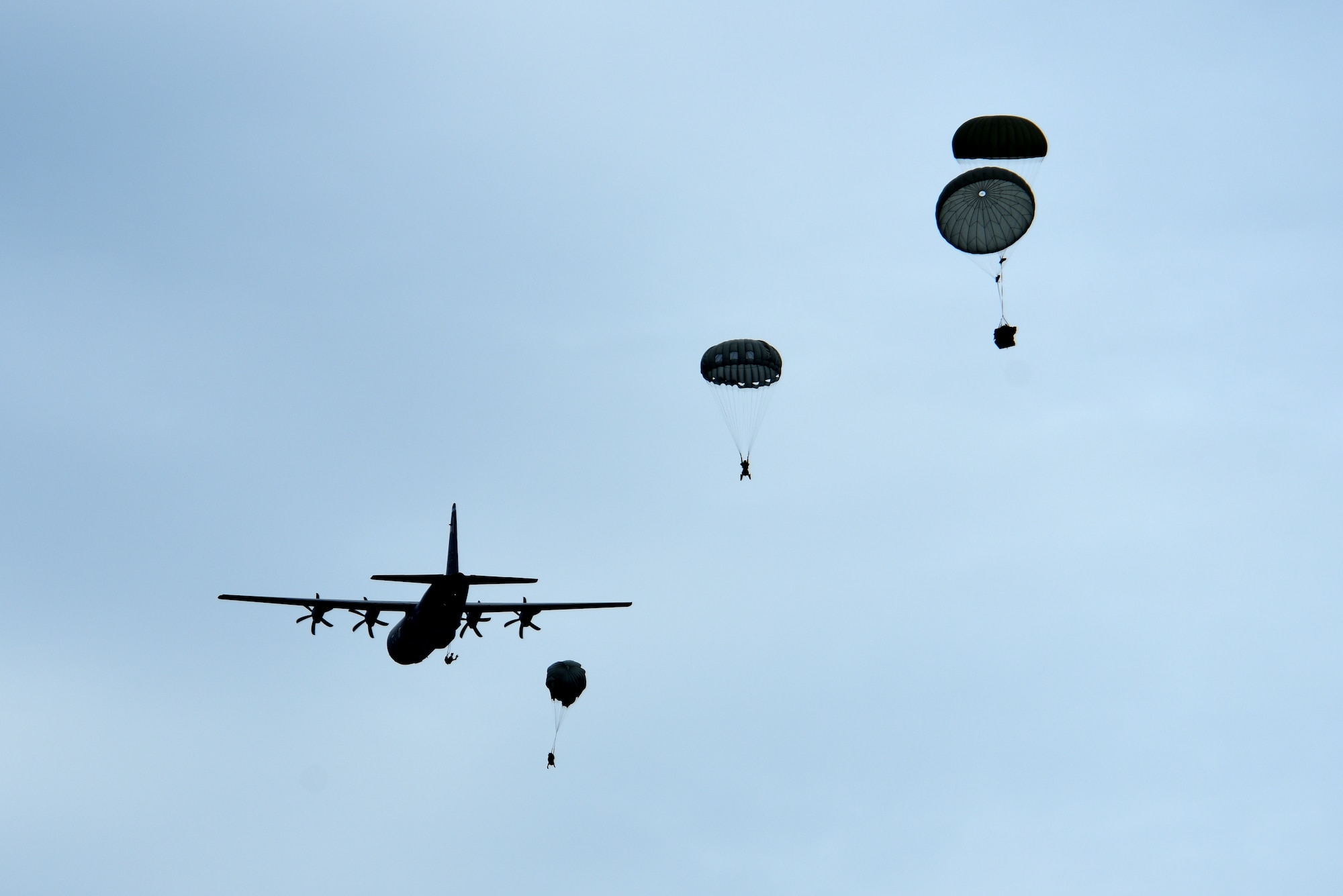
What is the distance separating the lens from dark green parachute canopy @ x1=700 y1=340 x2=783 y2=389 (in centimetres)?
5306

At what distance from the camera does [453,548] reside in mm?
55312

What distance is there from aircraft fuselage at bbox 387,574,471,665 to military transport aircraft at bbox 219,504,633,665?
0.03 meters

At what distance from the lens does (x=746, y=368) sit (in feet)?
174

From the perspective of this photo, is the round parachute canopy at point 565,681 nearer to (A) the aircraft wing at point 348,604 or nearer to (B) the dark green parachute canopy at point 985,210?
(A) the aircraft wing at point 348,604

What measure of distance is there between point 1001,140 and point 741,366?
15.5 m

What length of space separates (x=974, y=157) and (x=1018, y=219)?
338cm

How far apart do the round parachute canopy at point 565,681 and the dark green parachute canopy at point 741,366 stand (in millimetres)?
15266

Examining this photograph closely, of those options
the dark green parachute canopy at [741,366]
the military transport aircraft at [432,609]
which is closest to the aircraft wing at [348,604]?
the military transport aircraft at [432,609]

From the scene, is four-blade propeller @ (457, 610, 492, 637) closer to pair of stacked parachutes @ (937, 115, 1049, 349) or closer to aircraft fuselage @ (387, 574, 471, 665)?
aircraft fuselage @ (387, 574, 471, 665)

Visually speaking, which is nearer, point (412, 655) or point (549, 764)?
point (549, 764)

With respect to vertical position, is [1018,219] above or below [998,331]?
above

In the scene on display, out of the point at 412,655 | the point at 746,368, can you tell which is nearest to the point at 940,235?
the point at 746,368

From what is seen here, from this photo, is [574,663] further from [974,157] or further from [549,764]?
[974,157]

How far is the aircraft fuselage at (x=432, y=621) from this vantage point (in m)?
49.8
